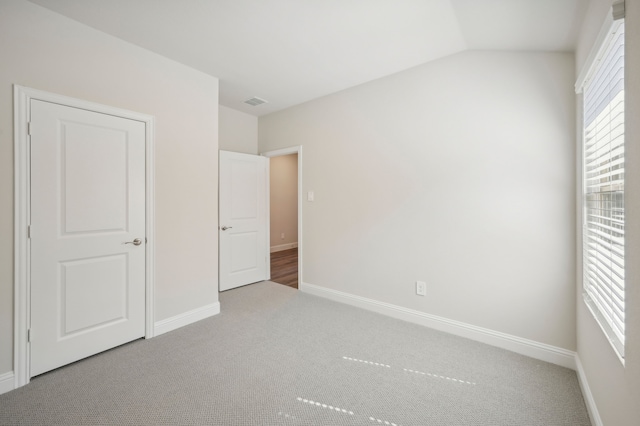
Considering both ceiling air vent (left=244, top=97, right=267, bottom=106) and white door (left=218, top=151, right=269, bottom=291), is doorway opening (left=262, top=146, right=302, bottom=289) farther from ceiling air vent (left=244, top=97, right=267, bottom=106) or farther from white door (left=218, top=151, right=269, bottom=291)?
ceiling air vent (left=244, top=97, right=267, bottom=106)

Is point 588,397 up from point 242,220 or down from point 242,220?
down

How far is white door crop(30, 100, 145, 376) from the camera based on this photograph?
202 cm

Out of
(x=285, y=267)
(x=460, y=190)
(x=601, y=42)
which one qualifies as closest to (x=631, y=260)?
(x=601, y=42)

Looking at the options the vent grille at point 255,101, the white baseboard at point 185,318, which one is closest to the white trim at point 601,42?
the vent grille at point 255,101

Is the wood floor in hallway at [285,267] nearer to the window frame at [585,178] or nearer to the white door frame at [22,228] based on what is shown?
the white door frame at [22,228]

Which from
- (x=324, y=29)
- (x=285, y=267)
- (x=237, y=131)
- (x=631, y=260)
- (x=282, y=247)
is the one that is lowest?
(x=285, y=267)

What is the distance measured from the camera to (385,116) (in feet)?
10.2

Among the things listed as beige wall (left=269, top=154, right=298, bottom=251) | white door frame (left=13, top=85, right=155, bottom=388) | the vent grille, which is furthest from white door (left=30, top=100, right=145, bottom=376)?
beige wall (left=269, top=154, right=298, bottom=251)

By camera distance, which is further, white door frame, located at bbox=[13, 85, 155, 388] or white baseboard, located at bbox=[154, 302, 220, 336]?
white baseboard, located at bbox=[154, 302, 220, 336]

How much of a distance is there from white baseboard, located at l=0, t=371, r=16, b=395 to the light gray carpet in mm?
84

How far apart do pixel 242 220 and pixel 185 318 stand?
1.58 metres

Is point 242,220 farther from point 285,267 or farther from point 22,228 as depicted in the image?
point 22,228

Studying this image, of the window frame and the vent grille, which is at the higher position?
the vent grille

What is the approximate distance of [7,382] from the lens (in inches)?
73.4
